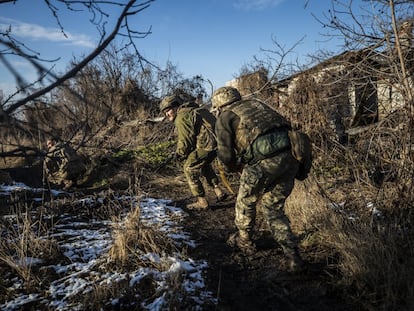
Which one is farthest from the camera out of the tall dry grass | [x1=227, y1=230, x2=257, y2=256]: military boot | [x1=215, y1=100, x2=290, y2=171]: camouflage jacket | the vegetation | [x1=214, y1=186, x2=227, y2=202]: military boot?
[x1=214, y1=186, x2=227, y2=202]: military boot

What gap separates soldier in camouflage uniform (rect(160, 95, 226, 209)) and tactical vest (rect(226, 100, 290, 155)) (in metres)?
2.05

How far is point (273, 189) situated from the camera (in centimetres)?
331

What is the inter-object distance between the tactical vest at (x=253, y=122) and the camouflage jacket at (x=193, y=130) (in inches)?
80.1

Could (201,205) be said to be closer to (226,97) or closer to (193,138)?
(193,138)

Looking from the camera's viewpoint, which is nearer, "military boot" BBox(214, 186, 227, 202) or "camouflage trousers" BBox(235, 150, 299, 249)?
"camouflage trousers" BBox(235, 150, 299, 249)

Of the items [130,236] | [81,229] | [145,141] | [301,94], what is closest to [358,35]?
[301,94]

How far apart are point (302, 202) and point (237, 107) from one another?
162 centimetres

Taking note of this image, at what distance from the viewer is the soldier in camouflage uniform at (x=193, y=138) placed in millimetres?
5461

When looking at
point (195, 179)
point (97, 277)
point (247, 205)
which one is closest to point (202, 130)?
point (195, 179)

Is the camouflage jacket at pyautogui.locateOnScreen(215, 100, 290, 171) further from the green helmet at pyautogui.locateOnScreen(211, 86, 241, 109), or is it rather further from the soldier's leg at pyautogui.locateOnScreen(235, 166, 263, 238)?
the soldier's leg at pyautogui.locateOnScreen(235, 166, 263, 238)

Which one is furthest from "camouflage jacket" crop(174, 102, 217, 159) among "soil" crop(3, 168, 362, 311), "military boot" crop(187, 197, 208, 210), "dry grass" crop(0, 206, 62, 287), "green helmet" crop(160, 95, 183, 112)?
"dry grass" crop(0, 206, 62, 287)

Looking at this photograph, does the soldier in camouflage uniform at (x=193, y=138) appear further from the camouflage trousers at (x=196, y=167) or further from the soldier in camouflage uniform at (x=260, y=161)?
the soldier in camouflage uniform at (x=260, y=161)

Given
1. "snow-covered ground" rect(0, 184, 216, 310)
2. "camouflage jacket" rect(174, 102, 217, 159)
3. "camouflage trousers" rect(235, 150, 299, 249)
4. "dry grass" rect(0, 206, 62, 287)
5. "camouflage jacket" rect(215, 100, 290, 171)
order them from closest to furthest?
"snow-covered ground" rect(0, 184, 216, 310), "dry grass" rect(0, 206, 62, 287), "camouflage trousers" rect(235, 150, 299, 249), "camouflage jacket" rect(215, 100, 290, 171), "camouflage jacket" rect(174, 102, 217, 159)

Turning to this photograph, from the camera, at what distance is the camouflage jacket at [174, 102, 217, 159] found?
5.45 meters
